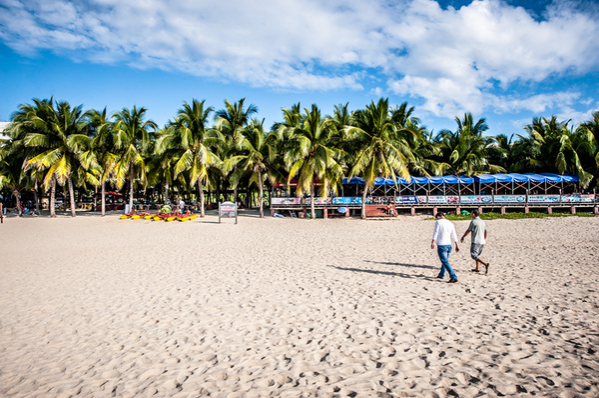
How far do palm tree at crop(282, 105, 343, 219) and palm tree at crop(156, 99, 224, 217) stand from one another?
19.5 feet

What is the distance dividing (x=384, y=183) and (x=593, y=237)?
48.3 ft

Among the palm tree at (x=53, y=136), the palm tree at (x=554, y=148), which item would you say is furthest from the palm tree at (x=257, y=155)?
the palm tree at (x=554, y=148)

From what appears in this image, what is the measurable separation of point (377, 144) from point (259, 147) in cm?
853

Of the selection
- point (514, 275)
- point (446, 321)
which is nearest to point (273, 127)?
point (514, 275)

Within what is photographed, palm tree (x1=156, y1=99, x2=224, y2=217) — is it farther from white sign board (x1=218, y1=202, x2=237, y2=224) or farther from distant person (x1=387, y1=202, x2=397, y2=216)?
distant person (x1=387, y1=202, x2=397, y2=216)

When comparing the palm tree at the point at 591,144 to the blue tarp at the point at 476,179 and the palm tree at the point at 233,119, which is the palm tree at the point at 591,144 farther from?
the palm tree at the point at 233,119

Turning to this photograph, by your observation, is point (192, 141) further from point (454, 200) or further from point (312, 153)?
point (454, 200)

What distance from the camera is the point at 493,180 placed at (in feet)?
88.7

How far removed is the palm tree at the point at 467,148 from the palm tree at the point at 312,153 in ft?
40.5

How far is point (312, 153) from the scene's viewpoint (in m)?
23.7

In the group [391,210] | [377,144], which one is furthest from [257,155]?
[391,210]

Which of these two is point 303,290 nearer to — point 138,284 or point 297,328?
point 297,328

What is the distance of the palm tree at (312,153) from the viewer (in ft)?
73.7

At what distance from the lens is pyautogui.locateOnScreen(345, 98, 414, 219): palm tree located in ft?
74.2
